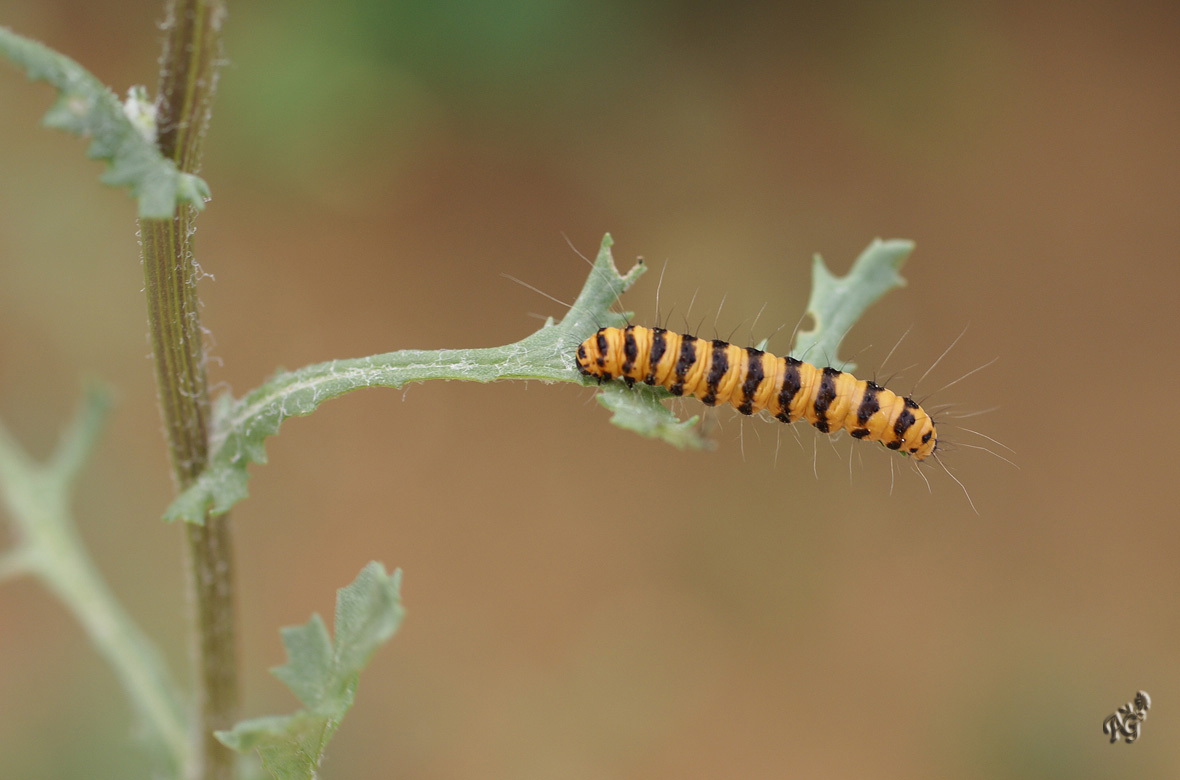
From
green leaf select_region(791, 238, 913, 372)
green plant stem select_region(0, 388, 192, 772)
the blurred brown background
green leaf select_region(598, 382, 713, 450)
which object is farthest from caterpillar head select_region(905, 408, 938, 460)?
the blurred brown background

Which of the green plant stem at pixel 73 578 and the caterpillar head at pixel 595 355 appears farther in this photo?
the green plant stem at pixel 73 578

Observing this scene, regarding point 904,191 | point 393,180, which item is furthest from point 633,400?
point 904,191

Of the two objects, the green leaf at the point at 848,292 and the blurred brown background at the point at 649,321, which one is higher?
the blurred brown background at the point at 649,321

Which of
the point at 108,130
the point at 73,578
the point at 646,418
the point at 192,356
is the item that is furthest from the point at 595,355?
the point at 73,578

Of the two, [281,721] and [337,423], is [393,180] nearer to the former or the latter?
[337,423]

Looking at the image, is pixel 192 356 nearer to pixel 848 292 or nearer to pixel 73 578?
pixel 73 578

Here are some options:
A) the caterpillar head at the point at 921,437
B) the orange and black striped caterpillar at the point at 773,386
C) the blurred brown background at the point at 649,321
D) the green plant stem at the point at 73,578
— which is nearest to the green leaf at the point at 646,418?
the orange and black striped caterpillar at the point at 773,386

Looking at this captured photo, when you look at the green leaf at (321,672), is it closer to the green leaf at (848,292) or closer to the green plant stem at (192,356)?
the green plant stem at (192,356)
